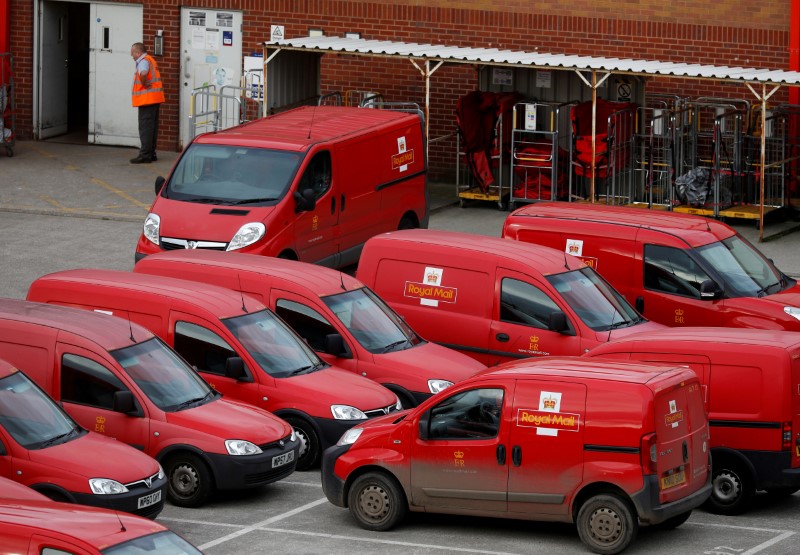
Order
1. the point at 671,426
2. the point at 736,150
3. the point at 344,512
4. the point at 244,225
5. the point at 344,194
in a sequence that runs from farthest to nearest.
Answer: the point at 736,150 → the point at 344,194 → the point at 244,225 → the point at 344,512 → the point at 671,426

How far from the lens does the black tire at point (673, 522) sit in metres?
12.7

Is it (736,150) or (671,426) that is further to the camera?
(736,150)

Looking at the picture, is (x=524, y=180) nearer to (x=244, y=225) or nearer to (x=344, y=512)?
(x=244, y=225)

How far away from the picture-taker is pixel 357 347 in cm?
1569

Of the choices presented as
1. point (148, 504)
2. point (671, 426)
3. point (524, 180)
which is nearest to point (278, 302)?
point (148, 504)

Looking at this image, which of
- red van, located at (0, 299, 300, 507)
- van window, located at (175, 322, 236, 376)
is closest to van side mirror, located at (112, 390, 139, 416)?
red van, located at (0, 299, 300, 507)

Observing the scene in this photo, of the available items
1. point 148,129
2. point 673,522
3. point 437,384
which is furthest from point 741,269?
point 148,129

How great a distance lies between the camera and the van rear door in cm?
1195

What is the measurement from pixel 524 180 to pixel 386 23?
444cm

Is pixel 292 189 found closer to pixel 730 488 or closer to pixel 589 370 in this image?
pixel 730 488

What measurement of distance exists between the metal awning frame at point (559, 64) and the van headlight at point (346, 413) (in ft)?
33.1

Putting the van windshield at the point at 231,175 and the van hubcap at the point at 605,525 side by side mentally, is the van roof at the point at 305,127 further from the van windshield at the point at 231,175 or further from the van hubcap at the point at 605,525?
the van hubcap at the point at 605,525

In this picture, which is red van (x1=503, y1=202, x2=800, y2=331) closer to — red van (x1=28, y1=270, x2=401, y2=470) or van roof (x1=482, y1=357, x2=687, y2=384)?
red van (x1=28, y1=270, x2=401, y2=470)

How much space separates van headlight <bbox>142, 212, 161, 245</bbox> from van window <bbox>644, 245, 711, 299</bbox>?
19.4 ft
